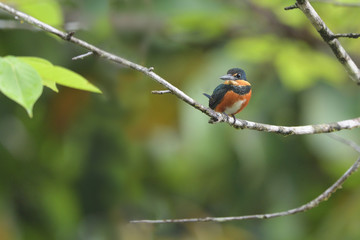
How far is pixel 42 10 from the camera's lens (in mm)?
3748

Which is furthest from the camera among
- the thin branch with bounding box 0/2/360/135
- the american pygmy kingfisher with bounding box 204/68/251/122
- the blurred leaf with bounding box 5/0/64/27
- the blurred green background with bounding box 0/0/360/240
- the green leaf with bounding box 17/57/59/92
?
the blurred green background with bounding box 0/0/360/240

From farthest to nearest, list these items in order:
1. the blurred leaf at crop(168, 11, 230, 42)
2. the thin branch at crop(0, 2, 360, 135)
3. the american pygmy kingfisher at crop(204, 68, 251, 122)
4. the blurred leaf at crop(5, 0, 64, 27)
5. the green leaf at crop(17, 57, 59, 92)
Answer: the blurred leaf at crop(168, 11, 230, 42)
the blurred leaf at crop(5, 0, 64, 27)
the american pygmy kingfisher at crop(204, 68, 251, 122)
the green leaf at crop(17, 57, 59, 92)
the thin branch at crop(0, 2, 360, 135)

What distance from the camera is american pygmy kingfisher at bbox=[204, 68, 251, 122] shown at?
8.00 feet

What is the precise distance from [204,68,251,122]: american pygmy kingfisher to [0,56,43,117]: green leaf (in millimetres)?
731

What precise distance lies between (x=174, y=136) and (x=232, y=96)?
5415 millimetres

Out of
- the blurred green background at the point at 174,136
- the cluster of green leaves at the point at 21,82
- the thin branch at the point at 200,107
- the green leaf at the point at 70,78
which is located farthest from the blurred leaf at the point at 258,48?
the cluster of green leaves at the point at 21,82

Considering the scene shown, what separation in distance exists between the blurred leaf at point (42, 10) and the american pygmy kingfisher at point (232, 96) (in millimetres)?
1364

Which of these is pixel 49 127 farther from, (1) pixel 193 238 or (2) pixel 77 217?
(1) pixel 193 238

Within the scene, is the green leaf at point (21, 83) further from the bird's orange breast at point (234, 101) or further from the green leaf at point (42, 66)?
the bird's orange breast at point (234, 101)

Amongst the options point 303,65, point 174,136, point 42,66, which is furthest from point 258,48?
point 42,66

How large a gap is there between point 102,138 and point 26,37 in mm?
1357

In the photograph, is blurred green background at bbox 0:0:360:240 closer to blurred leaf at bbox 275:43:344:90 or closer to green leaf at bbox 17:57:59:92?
blurred leaf at bbox 275:43:344:90

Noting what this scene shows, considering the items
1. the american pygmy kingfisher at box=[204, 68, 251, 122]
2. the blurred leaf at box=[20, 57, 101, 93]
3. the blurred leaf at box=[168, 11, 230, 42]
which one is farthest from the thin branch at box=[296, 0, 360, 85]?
the blurred leaf at box=[168, 11, 230, 42]

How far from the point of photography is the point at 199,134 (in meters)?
6.50
